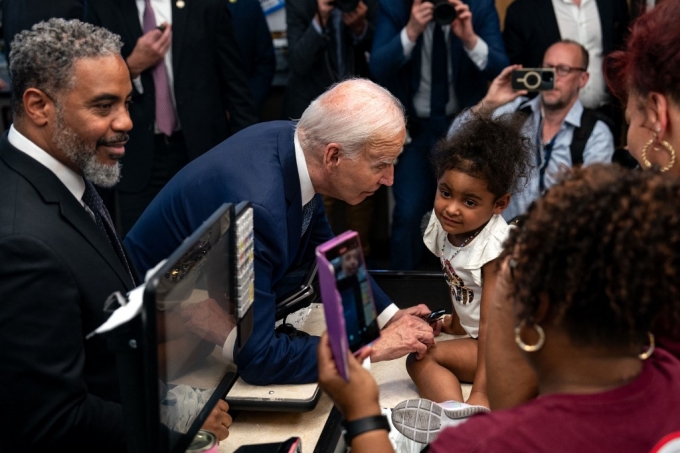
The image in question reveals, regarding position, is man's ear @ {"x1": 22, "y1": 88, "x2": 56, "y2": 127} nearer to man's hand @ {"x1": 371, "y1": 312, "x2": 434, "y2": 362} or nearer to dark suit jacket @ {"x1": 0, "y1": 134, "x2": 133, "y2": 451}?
dark suit jacket @ {"x1": 0, "y1": 134, "x2": 133, "y2": 451}

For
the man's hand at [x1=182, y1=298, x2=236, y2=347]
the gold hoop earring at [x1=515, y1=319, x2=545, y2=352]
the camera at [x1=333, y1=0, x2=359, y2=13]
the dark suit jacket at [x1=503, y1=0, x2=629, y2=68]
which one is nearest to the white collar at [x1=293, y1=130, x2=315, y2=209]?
the man's hand at [x1=182, y1=298, x2=236, y2=347]

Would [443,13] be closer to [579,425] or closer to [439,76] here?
[439,76]

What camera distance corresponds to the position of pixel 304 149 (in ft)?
6.64

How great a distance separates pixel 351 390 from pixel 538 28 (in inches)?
115

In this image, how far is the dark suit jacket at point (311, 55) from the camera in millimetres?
3617

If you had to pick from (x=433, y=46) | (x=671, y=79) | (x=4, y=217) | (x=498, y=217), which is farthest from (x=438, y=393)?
(x=433, y=46)

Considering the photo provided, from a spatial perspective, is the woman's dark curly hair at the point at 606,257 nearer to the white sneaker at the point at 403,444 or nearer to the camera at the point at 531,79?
the white sneaker at the point at 403,444

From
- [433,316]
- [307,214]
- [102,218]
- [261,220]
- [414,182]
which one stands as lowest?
[414,182]

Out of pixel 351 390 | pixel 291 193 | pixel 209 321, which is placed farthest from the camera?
pixel 291 193

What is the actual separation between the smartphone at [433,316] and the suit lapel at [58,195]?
782 millimetres

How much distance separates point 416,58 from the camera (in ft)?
11.6

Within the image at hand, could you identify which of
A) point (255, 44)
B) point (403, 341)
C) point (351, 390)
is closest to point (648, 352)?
point (351, 390)

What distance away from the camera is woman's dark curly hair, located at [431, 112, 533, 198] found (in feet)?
6.32

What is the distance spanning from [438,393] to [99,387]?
70cm
